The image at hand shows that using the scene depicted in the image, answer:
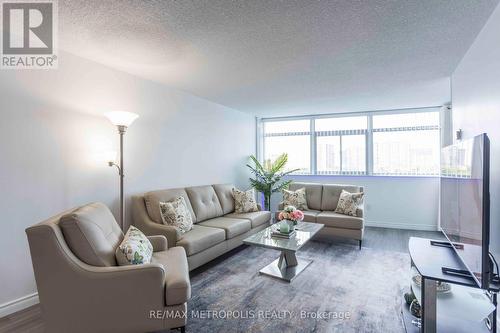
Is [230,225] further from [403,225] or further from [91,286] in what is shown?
[403,225]

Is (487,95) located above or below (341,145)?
above

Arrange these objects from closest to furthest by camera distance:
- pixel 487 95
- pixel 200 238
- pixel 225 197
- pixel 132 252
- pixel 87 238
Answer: pixel 87 238
pixel 132 252
pixel 487 95
pixel 200 238
pixel 225 197

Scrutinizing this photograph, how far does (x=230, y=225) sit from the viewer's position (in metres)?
3.56

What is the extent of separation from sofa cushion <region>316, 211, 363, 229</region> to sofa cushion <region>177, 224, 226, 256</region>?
1.71 metres

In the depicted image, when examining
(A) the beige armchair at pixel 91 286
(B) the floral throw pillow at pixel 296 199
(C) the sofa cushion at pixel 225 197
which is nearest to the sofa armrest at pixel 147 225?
(A) the beige armchair at pixel 91 286

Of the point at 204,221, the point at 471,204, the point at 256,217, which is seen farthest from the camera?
the point at 256,217

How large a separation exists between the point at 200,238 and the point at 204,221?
2.83ft

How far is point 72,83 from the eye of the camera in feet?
8.84

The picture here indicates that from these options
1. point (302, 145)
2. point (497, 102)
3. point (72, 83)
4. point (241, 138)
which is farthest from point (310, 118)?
point (72, 83)

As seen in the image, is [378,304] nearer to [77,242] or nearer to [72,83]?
[77,242]

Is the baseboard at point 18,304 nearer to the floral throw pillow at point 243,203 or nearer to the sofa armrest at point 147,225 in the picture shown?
the sofa armrest at point 147,225

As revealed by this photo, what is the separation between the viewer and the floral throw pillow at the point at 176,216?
3.10 m

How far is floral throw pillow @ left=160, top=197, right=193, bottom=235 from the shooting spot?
10.2 feet

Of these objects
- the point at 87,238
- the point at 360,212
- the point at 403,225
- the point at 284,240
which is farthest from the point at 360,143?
the point at 87,238
